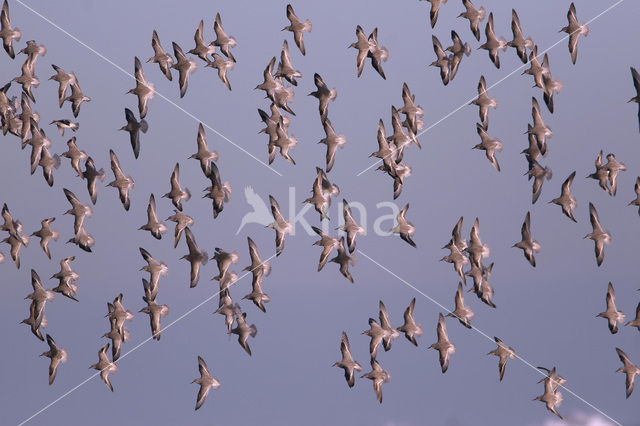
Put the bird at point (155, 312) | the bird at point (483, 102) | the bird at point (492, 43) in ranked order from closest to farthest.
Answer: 1. the bird at point (492, 43)
2. the bird at point (483, 102)
3. the bird at point (155, 312)

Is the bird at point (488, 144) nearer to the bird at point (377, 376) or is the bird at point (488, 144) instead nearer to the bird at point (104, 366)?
the bird at point (377, 376)

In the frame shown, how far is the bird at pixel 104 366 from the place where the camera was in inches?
1622

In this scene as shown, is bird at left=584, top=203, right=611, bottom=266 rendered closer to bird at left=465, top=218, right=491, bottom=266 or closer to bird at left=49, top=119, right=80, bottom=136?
bird at left=465, top=218, right=491, bottom=266

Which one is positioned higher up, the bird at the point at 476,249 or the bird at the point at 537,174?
the bird at the point at 537,174

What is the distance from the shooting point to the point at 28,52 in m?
41.2

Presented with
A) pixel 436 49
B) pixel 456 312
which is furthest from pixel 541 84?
pixel 456 312

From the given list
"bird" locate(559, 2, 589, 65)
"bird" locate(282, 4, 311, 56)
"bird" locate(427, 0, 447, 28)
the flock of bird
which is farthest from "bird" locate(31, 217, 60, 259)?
"bird" locate(559, 2, 589, 65)

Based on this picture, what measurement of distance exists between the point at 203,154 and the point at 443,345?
11.1m

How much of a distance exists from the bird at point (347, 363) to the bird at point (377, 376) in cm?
46

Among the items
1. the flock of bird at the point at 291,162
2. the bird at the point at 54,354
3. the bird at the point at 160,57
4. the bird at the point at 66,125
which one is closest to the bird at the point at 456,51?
the flock of bird at the point at 291,162

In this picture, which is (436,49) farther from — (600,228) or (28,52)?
(28,52)

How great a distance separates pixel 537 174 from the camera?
39812 mm

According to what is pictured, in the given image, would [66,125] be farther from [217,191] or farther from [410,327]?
[410,327]

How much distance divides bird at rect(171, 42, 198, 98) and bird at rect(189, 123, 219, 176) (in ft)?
5.67
